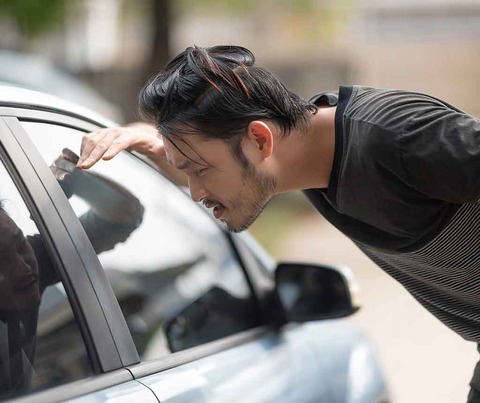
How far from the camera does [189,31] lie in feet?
67.7

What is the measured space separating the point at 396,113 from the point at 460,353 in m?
5.00

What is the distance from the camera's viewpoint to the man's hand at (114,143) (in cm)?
242

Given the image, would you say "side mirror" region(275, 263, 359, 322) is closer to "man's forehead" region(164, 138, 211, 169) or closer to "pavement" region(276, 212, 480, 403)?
"man's forehead" region(164, 138, 211, 169)

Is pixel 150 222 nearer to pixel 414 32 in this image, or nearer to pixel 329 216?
pixel 329 216

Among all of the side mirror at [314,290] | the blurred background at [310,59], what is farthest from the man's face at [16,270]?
the blurred background at [310,59]

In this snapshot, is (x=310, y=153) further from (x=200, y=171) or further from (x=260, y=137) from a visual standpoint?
(x=200, y=171)

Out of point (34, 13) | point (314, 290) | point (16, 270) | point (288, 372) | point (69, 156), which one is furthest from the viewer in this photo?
point (34, 13)

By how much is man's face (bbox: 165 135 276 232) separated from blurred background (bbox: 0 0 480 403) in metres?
2.67

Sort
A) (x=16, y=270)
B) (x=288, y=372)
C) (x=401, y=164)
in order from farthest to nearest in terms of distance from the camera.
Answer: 1. (x=288, y=372)
2. (x=401, y=164)
3. (x=16, y=270)

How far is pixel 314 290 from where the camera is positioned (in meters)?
2.96

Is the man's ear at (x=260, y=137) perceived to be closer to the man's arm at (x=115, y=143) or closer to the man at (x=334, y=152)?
the man at (x=334, y=152)

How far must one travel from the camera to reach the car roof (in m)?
2.25

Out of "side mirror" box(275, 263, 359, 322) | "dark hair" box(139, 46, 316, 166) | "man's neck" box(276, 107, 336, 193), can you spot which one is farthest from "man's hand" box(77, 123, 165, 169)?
"side mirror" box(275, 263, 359, 322)

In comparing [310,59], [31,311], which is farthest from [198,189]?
[310,59]
